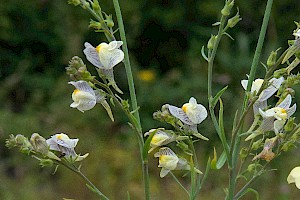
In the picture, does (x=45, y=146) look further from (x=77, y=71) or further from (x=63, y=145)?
(x=77, y=71)

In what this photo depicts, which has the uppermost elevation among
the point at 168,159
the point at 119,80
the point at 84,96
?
the point at 84,96

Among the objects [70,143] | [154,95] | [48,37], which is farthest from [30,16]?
[70,143]

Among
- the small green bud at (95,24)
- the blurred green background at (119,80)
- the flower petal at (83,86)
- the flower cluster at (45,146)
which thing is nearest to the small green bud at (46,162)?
the flower cluster at (45,146)

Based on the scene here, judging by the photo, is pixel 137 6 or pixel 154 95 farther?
pixel 137 6

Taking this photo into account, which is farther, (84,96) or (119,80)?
(119,80)

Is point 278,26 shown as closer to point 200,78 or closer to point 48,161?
point 200,78

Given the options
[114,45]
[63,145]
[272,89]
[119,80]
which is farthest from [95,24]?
[119,80]
